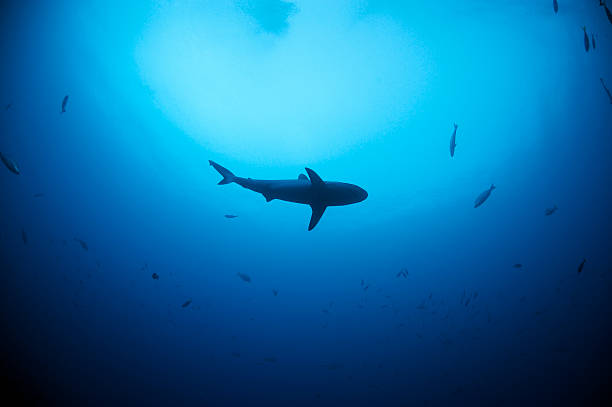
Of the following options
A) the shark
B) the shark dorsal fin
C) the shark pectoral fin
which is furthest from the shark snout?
the shark pectoral fin

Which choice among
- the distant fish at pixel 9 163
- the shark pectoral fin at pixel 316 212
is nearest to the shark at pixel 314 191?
the shark pectoral fin at pixel 316 212

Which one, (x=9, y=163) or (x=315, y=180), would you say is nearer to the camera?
(x=315, y=180)

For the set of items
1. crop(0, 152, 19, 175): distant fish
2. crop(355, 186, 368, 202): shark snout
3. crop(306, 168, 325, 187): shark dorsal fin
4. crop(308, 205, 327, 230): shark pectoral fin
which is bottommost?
crop(308, 205, 327, 230): shark pectoral fin

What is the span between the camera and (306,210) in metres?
36.3

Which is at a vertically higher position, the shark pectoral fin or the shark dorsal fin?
the shark dorsal fin

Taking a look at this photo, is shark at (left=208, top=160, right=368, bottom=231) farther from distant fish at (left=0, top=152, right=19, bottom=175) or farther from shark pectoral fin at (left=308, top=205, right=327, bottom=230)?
distant fish at (left=0, top=152, right=19, bottom=175)

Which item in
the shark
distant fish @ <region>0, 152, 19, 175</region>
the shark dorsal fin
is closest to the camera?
the shark dorsal fin

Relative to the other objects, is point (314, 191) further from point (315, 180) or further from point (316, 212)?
point (316, 212)

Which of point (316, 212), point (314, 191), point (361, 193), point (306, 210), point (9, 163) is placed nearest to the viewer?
point (361, 193)

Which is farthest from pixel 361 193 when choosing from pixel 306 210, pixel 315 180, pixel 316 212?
pixel 306 210

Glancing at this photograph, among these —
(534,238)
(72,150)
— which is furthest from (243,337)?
(534,238)

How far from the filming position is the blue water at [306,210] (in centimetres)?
1503

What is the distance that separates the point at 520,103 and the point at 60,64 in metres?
27.5

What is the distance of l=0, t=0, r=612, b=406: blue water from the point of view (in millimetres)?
15031
